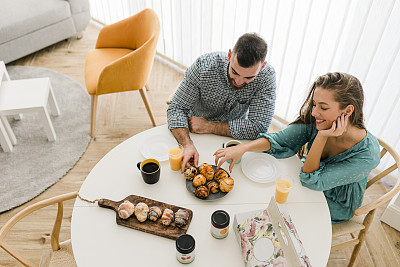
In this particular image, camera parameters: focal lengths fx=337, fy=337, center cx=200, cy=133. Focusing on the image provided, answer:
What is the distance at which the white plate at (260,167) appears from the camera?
1.50 metres

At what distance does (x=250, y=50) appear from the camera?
1543mm

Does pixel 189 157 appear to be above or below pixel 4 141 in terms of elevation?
above

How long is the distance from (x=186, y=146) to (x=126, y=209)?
448mm

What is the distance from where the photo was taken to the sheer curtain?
199 centimetres

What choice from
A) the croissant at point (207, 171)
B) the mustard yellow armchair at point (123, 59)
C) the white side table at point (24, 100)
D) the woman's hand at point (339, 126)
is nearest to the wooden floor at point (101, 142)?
the mustard yellow armchair at point (123, 59)

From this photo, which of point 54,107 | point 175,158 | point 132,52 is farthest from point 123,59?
point 175,158

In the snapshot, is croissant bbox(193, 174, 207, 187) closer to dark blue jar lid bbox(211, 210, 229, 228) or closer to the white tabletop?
the white tabletop

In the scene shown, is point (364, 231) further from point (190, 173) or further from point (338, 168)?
point (190, 173)

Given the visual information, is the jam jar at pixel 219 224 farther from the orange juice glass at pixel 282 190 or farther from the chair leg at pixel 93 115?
the chair leg at pixel 93 115

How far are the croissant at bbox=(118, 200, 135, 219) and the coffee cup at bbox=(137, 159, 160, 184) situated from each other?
0.47 ft

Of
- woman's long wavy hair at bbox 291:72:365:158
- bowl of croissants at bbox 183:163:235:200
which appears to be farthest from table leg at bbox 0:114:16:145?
woman's long wavy hair at bbox 291:72:365:158

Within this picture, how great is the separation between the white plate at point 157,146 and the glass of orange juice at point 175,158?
0.08 m

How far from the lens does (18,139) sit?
8.99ft

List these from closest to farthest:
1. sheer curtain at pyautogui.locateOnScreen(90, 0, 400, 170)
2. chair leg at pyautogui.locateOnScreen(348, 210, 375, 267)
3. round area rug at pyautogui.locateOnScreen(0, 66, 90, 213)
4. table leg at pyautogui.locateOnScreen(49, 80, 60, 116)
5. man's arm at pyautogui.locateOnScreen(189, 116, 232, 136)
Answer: chair leg at pyautogui.locateOnScreen(348, 210, 375, 267) < man's arm at pyautogui.locateOnScreen(189, 116, 232, 136) < sheer curtain at pyautogui.locateOnScreen(90, 0, 400, 170) < round area rug at pyautogui.locateOnScreen(0, 66, 90, 213) < table leg at pyautogui.locateOnScreen(49, 80, 60, 116)
